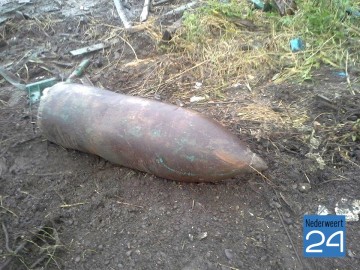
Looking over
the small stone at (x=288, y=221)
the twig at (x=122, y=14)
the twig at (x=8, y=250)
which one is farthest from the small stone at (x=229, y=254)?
the twig at (x=122, y=14)

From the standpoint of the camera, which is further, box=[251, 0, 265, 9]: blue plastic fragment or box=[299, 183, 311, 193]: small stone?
box=[251, 0, 265, 9]: blue plastic fragment

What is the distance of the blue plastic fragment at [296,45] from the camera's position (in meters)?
3.87

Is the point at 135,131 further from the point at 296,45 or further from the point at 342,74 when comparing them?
the point at 296,45

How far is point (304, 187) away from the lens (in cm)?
246

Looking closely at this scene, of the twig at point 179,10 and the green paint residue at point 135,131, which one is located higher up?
the green paint residue at point 135,131

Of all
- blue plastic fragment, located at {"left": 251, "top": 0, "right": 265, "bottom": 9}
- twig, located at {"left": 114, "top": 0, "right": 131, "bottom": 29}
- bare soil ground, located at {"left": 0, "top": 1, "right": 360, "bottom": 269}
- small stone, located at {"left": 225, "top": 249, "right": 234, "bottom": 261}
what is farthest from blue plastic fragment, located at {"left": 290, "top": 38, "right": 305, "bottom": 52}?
small stone, located at {"left": 225, "top": 249, "right": 234, "bottom": 261}

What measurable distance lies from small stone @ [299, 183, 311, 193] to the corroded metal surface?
317mm

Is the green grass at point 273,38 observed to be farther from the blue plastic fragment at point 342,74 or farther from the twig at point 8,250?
the twig at point 8,250

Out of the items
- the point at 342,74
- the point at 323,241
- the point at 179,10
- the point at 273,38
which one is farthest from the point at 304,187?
the point at 179,10

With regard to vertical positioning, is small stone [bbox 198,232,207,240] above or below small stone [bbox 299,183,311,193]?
below

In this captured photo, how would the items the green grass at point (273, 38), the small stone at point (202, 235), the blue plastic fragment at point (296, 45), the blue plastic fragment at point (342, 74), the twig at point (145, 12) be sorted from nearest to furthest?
the small stone at point (202, 235)
the blue plastic fragment at point (342, 74)
the green grass at point (273, 38)
the blue plastic fragment at point (296, 45)
the twig at point (145, 12)

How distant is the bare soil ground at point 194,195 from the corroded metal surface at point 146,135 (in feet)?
0.64

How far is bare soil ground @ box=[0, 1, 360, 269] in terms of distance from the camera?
2.18 metres

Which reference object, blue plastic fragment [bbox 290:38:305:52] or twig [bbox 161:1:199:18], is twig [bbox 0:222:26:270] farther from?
twig [bbox 161:1:199:18]
